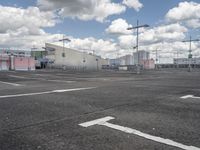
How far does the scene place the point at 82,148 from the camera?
11.4 ft

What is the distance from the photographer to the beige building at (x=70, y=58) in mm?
91062

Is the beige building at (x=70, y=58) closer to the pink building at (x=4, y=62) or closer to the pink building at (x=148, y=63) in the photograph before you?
the pink building at (x=148, y=63)

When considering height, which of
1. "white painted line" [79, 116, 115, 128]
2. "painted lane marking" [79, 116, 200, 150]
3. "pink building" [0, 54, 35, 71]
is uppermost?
"pink building" [0, 54, 35, 71]

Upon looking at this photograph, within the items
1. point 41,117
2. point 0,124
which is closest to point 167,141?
point 41,117

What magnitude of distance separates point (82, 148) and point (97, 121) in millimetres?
1619

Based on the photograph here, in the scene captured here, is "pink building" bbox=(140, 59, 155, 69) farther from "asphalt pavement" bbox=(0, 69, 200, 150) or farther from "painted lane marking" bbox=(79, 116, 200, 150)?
"painted lane marking" bbox=(79, 116, 200, 150)

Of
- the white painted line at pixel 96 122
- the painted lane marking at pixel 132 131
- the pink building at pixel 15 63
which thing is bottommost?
the painted lane marking at pixel 132 131

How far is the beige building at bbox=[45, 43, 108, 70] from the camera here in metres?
91.1

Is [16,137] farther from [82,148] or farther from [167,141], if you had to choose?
[167,141]

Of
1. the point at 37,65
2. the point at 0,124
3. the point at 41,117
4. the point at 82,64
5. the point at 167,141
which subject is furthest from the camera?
the point at 82,64

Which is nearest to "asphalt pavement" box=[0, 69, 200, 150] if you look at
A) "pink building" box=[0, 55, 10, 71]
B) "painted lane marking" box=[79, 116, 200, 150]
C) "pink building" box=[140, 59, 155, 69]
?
"painted lane marking" box=[79, 116, 200, 150]

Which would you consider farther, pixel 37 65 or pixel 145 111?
pixel 37 65

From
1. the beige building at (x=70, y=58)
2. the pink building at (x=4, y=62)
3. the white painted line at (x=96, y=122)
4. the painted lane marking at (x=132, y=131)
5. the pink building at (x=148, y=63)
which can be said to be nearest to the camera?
the painted lane marking at (x=132, y=131)

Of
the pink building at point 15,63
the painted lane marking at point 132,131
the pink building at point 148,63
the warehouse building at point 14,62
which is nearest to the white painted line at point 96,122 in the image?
the painted lane marking at point 132,131
